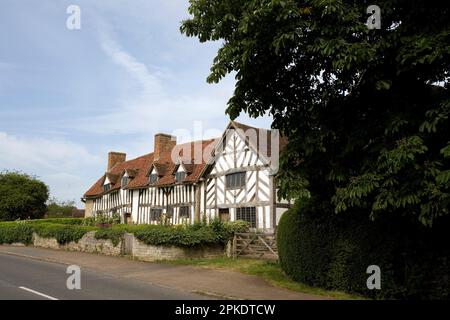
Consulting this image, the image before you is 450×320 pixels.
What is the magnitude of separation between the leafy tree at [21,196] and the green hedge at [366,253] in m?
36.9

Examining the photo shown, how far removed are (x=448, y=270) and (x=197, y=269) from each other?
9.48m

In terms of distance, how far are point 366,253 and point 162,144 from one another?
86.8 ft

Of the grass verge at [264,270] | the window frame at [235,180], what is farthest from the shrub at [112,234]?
the window frame at [235,180]

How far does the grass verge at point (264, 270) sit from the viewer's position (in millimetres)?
11502

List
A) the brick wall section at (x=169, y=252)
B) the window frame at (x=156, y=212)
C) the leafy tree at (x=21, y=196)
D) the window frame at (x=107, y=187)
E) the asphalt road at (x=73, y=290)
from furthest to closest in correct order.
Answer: the leafy tree at (x=21, y=196) → the window frame at (x=107, y=187) → the window frame at (x=156, y=212) → the brick wall section at (x=169, y=252) → the asphalt road at (x=73, y=290)

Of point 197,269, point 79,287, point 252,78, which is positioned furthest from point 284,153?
point 197,269

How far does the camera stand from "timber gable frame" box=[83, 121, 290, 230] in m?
23.7

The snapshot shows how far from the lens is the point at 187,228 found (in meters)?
21.0

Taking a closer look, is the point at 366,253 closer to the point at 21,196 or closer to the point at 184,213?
the point at 184,213

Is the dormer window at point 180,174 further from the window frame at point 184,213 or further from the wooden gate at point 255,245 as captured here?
the wooden gate at point 255,245

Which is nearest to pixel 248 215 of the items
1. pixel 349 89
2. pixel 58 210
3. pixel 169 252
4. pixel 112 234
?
pixel 169 252

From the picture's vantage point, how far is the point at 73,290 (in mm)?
10844

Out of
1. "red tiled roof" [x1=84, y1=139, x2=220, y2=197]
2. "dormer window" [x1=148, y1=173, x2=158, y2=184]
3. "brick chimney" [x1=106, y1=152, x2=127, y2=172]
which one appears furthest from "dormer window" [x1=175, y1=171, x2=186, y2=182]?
"brick chimney" [x1=106, y1=152, x2=127, y2=172]

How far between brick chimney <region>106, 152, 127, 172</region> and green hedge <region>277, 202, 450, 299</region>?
32.8 m
